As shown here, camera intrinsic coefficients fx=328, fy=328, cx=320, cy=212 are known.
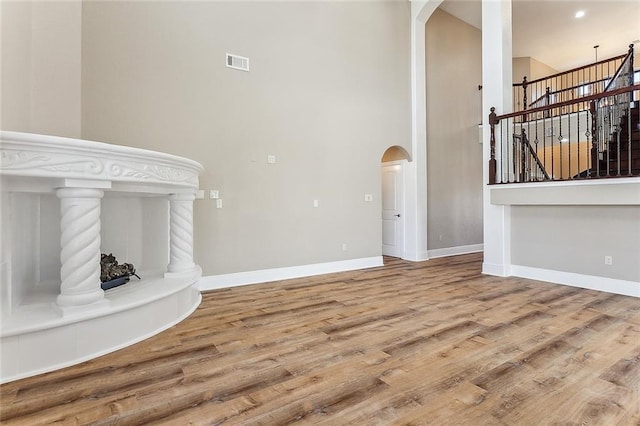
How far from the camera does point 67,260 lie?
91.2 inches

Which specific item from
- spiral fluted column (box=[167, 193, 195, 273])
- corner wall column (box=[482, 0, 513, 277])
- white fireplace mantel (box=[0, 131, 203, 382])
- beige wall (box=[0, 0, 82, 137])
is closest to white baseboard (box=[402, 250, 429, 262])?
corner wall column (box=[482, 0, 513, 277])

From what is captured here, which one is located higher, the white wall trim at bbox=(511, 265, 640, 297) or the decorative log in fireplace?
the decorative log in fireplace

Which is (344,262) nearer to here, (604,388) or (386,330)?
(386,330)

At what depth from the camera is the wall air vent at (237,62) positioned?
452 cm

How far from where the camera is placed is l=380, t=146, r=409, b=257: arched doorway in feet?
22.1

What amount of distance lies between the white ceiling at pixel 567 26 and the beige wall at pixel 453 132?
644 millimetres

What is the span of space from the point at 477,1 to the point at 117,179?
7733 mm

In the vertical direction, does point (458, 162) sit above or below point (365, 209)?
above

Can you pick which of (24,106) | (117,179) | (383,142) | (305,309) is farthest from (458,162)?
(24,106)

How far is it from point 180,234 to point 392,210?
467 cm

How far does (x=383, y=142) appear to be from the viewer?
6145 millimetres

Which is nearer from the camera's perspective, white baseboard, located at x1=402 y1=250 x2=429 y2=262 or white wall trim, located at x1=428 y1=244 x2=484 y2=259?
white baseboard, located at x1=402 y1=250 x2=429 y2=262

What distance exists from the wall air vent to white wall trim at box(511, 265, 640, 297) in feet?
16.4

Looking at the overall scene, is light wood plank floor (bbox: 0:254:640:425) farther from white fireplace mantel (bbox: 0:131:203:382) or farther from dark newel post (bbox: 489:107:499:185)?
dark newel post (bbox: 489:107:499:185)
